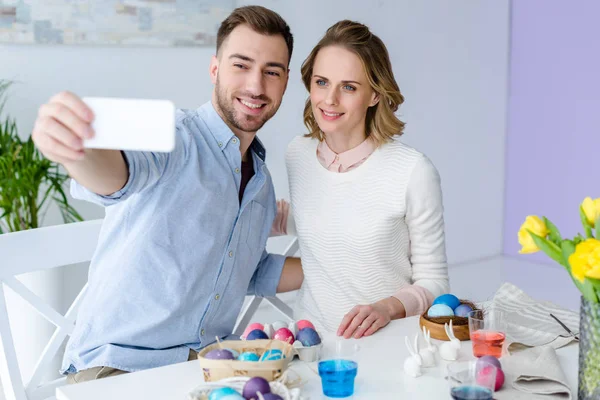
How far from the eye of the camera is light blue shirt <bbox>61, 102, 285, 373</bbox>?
1.85 m

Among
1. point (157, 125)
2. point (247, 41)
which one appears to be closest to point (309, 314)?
point (247, 41)

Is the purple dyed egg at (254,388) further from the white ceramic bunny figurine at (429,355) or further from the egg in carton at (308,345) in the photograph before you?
the white ceramic bunny figurine at (429,355)

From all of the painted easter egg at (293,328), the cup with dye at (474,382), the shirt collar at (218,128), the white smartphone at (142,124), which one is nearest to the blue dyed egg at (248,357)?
the painted easter egg at (293,328)

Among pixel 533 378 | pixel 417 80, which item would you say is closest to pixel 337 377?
pixel 533 378

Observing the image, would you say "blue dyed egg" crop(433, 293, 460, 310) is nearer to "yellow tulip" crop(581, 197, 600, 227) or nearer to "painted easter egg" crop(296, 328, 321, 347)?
"painted easter egg" crop(296, 328, 321, 347)

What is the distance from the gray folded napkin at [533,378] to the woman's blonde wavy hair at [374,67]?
0.89 meters

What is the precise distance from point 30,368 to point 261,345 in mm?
1826

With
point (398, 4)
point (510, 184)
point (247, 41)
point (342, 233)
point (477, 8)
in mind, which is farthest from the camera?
point (510, 184)

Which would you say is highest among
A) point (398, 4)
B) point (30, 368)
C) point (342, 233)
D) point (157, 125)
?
point (398, 4)

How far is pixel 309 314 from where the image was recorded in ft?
7.32

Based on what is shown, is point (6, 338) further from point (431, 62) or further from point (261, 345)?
point (431, 62)

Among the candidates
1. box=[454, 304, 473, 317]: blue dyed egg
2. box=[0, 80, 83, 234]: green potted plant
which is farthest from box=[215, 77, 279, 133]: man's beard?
box=[0, 80, 83, 234]: green potted plant

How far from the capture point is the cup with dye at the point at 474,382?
4.13 feet

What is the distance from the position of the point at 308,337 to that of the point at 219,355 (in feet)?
0.79
